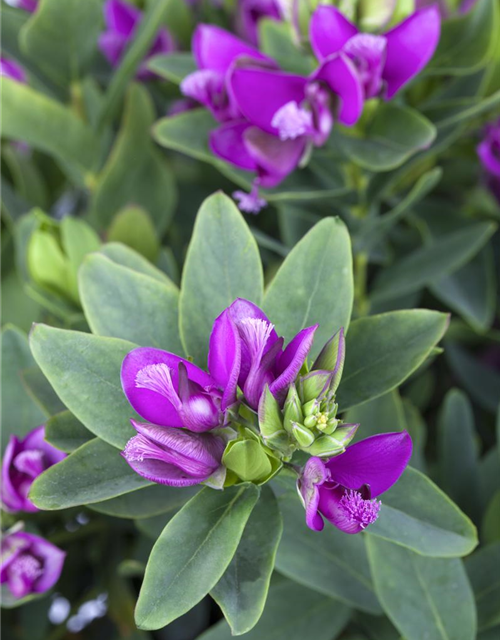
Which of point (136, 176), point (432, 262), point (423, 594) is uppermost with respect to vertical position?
point (136, 176)

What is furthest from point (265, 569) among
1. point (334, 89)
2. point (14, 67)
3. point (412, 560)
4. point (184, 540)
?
point (14, 67)

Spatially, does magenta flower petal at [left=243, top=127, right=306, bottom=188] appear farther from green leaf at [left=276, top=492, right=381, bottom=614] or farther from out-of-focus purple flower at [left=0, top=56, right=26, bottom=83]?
out-of-focus purple flower at [left=0, top=56, right=26, bottom=83]

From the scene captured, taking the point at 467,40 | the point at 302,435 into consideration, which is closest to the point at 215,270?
the point at 302,435

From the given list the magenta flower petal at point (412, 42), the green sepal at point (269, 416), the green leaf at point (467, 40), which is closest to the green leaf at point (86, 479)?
the green sepal at point (269, 416)

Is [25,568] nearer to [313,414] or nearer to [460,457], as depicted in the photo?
[313,414]

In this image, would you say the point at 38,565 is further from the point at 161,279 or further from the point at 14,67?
the point at 14,67

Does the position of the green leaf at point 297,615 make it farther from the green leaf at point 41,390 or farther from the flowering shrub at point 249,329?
the green leaf at point 41,390
